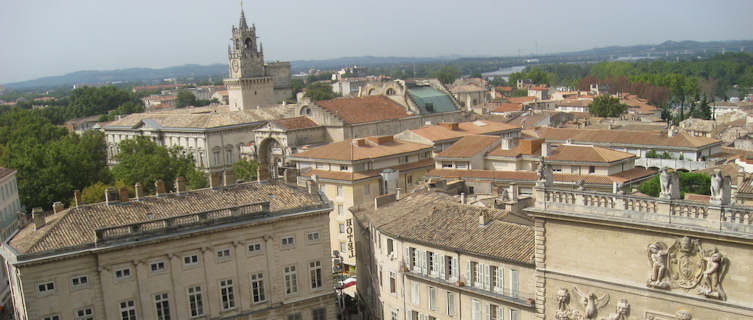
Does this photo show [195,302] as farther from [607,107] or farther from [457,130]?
[607,107]

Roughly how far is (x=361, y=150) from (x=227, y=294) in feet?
94.3

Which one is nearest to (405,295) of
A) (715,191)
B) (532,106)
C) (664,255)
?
(664,255)

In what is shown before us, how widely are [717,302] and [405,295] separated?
18.8 metres

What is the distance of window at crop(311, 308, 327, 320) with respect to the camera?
135ft

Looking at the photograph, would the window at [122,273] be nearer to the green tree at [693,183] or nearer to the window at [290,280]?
the window at [290,280]

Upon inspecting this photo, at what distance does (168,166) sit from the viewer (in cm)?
7025

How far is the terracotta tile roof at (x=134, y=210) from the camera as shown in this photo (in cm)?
3459

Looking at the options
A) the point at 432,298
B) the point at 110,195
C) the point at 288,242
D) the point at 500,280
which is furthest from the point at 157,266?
the point at 500,280

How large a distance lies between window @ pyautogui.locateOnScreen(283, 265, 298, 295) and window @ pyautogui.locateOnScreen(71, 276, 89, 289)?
1133cm

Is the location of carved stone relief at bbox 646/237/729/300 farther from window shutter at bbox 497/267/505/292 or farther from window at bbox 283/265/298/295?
window at bbox 283/265/298/295

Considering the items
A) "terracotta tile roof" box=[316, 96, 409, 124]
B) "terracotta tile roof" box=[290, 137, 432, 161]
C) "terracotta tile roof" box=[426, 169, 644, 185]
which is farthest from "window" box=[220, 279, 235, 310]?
"terracotta tile roof" box=[316, 96, 409, 124]

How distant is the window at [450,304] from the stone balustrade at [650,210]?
9.97 meters

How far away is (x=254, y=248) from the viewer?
1542 inches

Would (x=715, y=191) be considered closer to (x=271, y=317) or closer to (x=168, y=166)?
(x=271, y=317)
